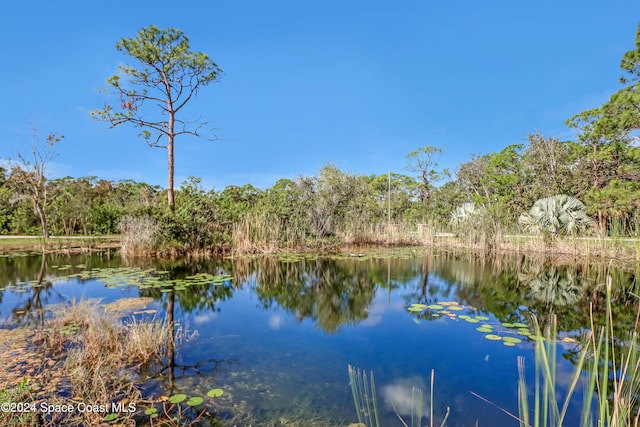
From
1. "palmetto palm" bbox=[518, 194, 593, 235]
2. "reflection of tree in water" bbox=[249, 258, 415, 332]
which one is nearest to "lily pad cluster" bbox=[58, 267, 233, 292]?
"reflection of tree in water" bbox=[249, 258, 415, 332]

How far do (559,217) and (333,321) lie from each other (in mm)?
13074

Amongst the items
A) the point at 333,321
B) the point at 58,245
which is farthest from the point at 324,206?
the point at 58,245

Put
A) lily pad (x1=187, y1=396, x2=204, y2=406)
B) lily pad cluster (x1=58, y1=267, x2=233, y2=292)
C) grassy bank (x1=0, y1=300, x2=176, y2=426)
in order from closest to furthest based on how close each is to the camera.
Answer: grassy bank (x1=0, y1=300, x2=176, y2=426), lily pad (x1=187, y1=396, x2=204, y2=406), lily pad cluster (x1=58, y1=267, x2=233, y2=292)

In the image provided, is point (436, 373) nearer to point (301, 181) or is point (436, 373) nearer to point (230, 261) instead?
point (230, 261)

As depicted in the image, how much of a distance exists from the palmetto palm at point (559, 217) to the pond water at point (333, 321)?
4.43m

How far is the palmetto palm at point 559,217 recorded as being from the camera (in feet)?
43.5

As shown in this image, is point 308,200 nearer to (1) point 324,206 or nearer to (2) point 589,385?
(1) point 324,206

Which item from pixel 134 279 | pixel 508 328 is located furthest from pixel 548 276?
pixel 134 279

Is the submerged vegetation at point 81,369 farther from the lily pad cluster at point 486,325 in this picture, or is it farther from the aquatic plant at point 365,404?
the lily pad cluster at point 486,325

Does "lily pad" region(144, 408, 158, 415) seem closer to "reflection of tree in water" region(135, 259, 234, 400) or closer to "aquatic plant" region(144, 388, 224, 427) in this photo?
"aquatic plant" region(144, 388, 224, 427)

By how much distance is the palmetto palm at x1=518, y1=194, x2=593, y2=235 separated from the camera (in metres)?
13.3

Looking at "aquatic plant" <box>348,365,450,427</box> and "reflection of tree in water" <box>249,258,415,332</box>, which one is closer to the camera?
"aquatic plant" <box>348,365,450,427</box>

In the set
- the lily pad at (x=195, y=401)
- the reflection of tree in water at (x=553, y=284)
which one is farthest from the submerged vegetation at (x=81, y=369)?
the reflection of tree in water at (x=553, y=284)

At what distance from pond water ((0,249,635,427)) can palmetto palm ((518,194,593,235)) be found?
14.5 feet
